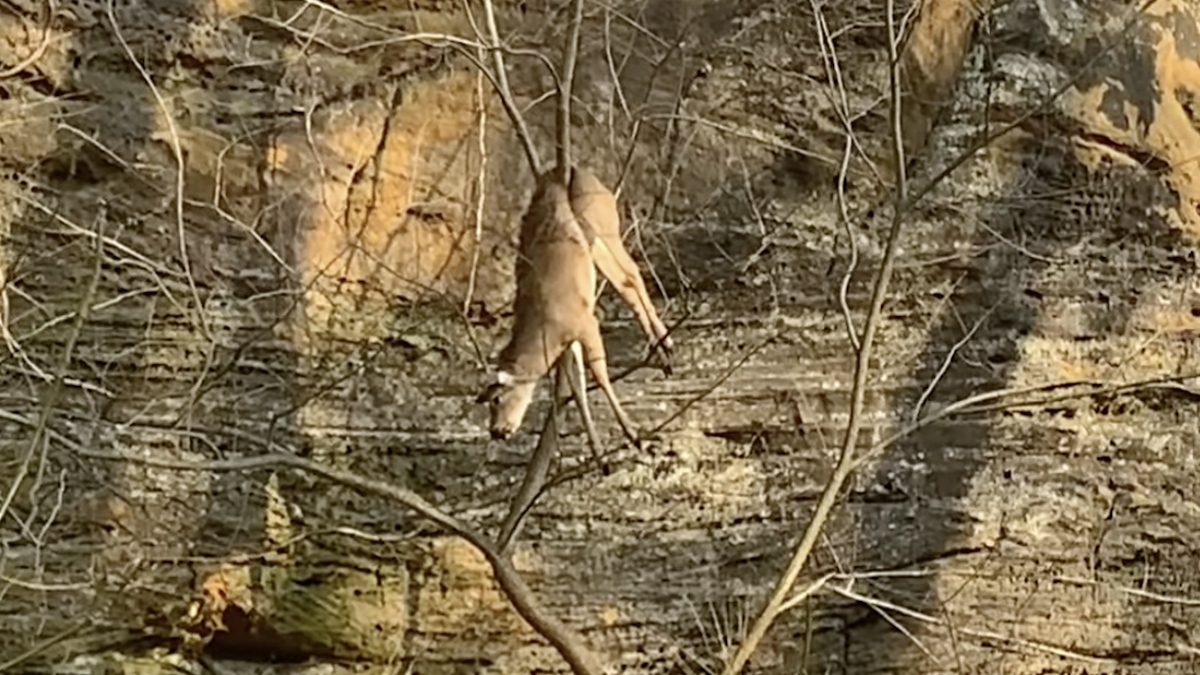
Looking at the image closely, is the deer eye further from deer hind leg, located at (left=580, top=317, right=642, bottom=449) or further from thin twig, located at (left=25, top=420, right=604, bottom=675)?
thin twig, located at (left=25, top=420, right=604, bottom=675)

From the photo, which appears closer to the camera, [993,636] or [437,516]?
[437,516]

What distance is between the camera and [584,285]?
8.08 feet

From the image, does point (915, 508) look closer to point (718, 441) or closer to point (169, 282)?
point (718, 441)

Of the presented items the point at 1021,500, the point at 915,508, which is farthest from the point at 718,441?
the point at 1021,500

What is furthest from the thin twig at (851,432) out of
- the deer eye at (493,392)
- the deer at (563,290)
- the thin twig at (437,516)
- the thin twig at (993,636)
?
the deer eye at (493,392)

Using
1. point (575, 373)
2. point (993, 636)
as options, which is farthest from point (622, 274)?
point (993, 636)

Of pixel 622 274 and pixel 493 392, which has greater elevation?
pixel 622 274

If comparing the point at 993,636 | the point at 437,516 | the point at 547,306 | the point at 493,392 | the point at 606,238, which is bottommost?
the point at 993,636

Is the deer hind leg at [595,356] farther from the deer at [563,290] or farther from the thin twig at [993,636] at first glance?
the thin twig at [993,636]

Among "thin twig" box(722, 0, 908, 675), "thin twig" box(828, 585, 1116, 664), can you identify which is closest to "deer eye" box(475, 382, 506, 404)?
"thin twig" box(722, 0, 908, 675)

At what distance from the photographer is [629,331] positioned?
3.73 m

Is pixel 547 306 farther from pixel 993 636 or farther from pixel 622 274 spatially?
pixel 993 636

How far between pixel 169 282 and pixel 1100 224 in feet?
7.59

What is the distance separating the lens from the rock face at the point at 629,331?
366 centimetres
